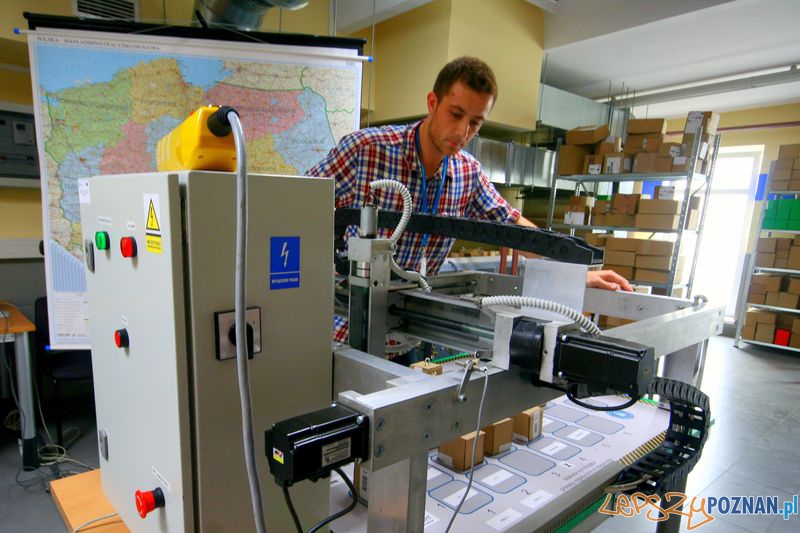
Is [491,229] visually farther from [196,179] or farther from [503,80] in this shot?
[503,80]

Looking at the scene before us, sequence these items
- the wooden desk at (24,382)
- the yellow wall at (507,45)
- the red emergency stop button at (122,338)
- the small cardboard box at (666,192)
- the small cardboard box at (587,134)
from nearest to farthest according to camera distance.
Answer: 1. the red emergency stop button at (122,338)
2. the wooden desk at (24,382)
3. the yellow wall at (507,45)
4. the small cardboard box at (666,192)
5. the small cardboard box at (587,134)

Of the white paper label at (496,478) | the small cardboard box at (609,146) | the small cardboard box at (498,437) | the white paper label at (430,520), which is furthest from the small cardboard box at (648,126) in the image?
the white paper label at (430,520)

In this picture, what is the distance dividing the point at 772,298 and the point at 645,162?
2454 millimetres

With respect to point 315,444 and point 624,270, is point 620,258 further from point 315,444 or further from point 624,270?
point 315,444

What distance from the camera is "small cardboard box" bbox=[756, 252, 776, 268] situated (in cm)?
489

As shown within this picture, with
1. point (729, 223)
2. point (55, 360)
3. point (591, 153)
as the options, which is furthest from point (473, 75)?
point (729, 223)

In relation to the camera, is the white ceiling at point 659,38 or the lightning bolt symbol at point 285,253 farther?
the white ceiling at point 659,38

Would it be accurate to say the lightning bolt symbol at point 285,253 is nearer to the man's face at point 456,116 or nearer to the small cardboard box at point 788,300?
the man's face at point 456,116

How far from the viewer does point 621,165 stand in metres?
4.32

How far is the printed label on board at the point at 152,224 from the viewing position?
1.99ft

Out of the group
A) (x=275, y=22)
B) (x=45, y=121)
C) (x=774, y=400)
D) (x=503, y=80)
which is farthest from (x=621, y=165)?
(x=45, y=121)

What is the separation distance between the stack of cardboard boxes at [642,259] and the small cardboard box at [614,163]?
0.69 metres

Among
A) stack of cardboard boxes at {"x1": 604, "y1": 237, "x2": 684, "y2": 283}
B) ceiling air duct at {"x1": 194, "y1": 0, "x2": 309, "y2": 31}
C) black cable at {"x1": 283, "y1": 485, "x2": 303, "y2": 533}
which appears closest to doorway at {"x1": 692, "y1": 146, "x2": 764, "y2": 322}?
stack of cardboard boxes at {"x1": 604, "y1": 237, "x2": 684, "y2": 283}

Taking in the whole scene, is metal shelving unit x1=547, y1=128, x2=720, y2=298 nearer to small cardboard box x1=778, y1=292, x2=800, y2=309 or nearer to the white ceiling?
the white ceiling
